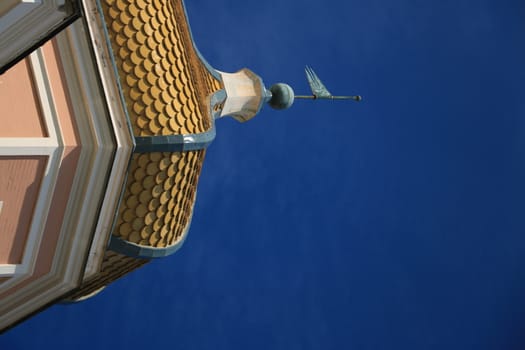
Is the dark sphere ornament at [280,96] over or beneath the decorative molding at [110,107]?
over

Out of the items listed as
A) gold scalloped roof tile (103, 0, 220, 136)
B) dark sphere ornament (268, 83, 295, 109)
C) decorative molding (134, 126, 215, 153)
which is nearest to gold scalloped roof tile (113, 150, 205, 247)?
decorative molding (134, 126, 215, 153)

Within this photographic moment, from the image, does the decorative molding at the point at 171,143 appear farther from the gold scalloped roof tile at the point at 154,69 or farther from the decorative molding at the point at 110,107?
the decorative molding at the point at 110,107

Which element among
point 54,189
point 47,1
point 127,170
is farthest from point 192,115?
point 47,1

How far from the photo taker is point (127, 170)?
7523mm

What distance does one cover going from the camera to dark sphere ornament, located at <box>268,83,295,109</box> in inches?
575

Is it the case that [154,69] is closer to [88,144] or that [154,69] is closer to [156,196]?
[156,196]

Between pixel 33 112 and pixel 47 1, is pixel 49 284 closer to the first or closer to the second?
pixel 33 112

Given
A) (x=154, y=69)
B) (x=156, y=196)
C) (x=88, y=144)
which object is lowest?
(x=156, y=196)

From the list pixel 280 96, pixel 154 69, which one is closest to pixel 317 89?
pixel 280 96

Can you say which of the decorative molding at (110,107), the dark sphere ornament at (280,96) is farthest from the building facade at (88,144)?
the dark sphere ornament at (280,96)

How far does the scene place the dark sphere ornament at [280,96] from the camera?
47.9ft

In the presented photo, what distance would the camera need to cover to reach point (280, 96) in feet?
47.9

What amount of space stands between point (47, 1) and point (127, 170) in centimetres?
335

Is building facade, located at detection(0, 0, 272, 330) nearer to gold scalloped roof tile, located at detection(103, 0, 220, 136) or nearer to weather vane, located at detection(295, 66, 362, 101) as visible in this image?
gold scalloped roof tile, located at detection(103, 0, 220, 136)
